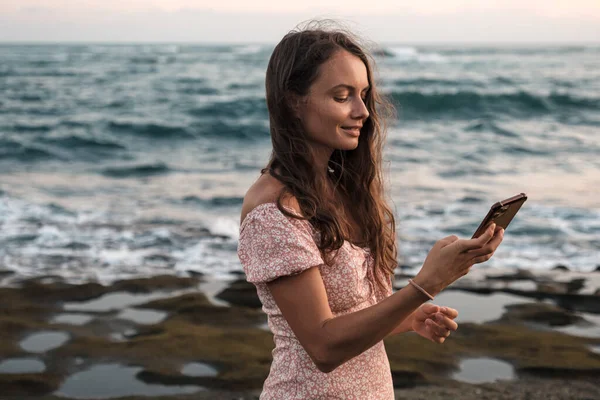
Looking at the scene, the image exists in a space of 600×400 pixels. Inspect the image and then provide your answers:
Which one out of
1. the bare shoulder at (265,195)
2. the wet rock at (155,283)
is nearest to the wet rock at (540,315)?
the wet rock at (155,283)

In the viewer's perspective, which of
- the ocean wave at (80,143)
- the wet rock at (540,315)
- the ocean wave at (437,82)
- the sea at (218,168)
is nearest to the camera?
the wet rock at (540,315)

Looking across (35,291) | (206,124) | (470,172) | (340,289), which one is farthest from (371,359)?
(206,124)

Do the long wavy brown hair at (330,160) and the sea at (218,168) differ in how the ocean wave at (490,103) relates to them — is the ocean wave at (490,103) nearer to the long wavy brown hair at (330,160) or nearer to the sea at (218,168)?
the sea at (218,168)

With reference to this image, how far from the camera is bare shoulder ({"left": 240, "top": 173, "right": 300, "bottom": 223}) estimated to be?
1.91 metres

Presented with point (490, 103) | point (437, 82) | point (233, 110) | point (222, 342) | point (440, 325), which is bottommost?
point (222, 342)

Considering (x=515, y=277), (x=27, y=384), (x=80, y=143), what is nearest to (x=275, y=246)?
(x=27, y=384)

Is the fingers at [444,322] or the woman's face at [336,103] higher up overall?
the woman's face at [336,103]

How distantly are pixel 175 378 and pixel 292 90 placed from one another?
3.24 meters

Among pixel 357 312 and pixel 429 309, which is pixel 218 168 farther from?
pixel 357 312

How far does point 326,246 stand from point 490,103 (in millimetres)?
21585

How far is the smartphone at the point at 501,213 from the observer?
5.76ft

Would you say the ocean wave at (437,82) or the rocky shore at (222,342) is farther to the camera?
→ the ocean wave at (437,82)

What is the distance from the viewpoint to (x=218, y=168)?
13609mm

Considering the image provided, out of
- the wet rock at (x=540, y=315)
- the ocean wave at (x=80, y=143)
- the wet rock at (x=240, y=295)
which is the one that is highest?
the wet rock at (x=540, y=315)
